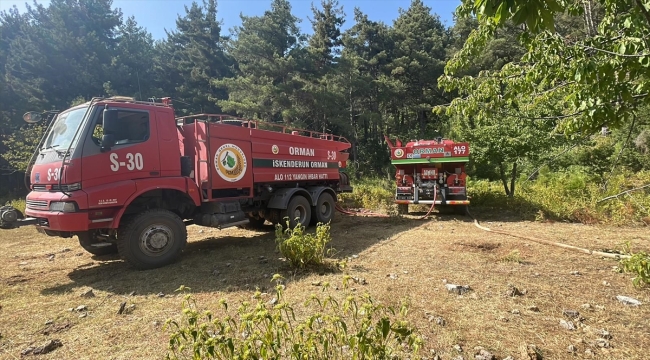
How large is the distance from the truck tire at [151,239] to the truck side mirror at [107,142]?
106cm

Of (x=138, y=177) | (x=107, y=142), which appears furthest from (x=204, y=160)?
(x=107, y=142)

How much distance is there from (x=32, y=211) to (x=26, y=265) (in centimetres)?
142

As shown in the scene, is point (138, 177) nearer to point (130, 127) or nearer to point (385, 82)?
point (130, 127)

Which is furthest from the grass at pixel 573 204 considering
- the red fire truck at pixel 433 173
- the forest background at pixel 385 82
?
the red fire truck at pixel 433 173

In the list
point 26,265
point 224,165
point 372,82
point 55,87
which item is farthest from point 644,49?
point 55,87

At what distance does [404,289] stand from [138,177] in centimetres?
416

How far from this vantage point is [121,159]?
16.0 ft

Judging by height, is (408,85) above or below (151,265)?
above

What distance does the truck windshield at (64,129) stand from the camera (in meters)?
4.82

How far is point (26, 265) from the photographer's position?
552cm

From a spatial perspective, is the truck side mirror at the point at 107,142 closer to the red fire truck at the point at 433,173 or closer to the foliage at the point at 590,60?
the foliage at the point at 590,60

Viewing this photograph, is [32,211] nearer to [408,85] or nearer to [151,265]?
[151,265]

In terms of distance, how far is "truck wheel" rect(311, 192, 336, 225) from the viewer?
8.37 meters

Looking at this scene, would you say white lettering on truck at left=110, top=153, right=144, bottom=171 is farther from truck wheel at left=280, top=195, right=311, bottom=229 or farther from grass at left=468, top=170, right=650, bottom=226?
grass at left=468, top=170, right=650, bottom=226
